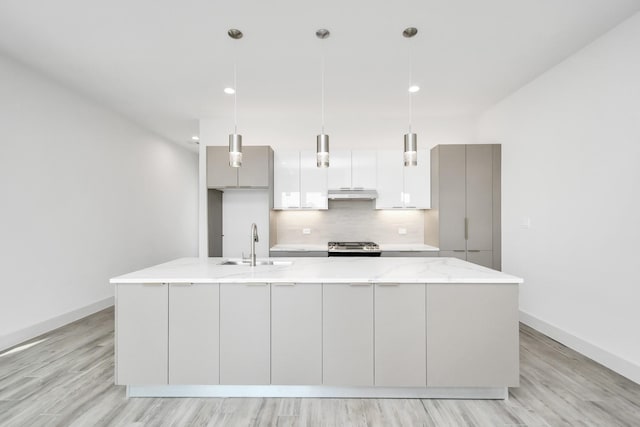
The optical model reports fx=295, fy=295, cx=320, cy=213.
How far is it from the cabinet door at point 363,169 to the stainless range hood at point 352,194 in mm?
82

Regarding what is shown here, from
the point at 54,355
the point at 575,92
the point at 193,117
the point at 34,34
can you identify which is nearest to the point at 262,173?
the point at 193,117

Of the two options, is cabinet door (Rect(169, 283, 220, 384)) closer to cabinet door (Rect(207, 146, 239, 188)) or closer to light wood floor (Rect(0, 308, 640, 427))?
light wood floor (Rect(0, 308, 640, 427))

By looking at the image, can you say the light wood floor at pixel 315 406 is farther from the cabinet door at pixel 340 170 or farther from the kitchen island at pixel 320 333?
the cabinet door at pixel 340 170

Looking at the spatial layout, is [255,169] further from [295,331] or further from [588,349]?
[588,349]

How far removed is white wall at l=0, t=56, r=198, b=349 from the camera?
Answer: 3.00 metres

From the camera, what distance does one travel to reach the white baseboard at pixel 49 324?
2.91m

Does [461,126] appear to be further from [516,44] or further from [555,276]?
[555,276]

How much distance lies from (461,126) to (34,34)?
5078 millimetres

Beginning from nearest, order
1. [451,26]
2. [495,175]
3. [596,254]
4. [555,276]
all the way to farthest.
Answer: [451,26]
[596,254]
[555,276]
[495,175]

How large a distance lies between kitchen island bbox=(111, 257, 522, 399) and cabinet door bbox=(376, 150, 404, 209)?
2366 millimetres

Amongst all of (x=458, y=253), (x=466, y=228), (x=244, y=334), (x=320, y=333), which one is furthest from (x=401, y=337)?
(x=466, y=228)

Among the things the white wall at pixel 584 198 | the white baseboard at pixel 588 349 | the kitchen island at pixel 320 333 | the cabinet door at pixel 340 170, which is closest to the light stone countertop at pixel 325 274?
the kitchen island at pixel 320 333

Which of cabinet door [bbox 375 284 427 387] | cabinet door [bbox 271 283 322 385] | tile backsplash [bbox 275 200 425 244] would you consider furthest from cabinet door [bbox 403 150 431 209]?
cabinet door [bbox 271 283 322 385]

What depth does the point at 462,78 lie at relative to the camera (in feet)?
10.9
